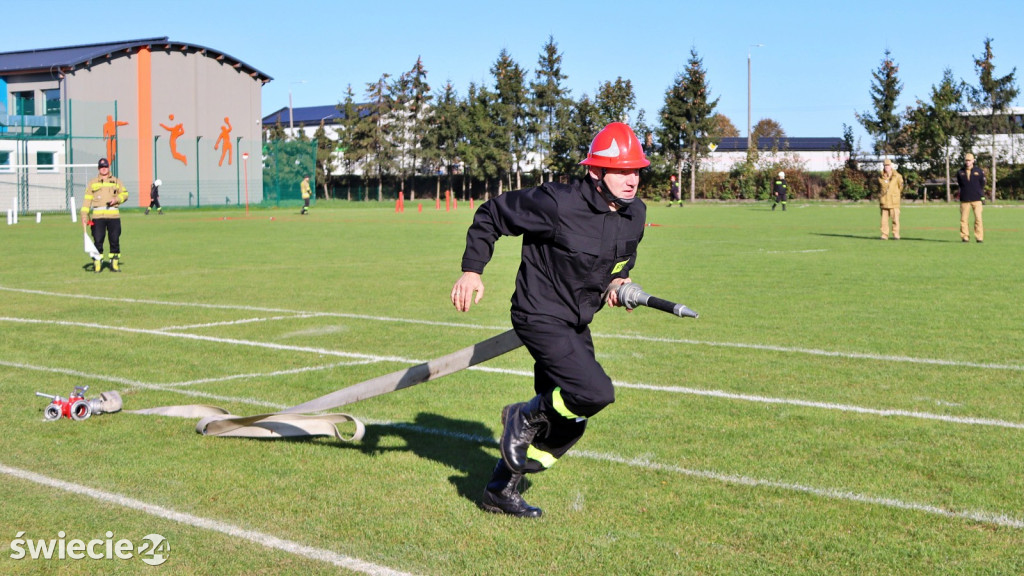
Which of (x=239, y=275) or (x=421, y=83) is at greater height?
(x=421, y=83)

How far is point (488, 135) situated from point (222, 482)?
264ft

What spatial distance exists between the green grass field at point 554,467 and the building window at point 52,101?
4641 centimetres

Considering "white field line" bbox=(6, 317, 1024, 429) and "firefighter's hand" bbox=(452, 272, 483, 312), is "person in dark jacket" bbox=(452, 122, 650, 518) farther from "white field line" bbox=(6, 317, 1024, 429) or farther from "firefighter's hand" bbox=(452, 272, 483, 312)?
"white field line" bbox=(6, 317, 1024, 429)

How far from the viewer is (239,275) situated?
1908cm

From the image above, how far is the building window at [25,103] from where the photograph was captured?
209ft

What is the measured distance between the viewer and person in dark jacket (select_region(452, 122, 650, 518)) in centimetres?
519

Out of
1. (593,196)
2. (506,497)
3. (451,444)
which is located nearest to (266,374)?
(451,444)

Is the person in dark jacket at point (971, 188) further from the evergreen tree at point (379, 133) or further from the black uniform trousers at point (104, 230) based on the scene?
the evergreen tree at point (379, 133)

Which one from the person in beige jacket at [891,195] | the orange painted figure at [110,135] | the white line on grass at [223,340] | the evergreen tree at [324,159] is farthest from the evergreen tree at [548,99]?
the white line on grass at [223,340]

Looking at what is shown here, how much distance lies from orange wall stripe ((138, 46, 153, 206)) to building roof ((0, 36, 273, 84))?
1092 mm

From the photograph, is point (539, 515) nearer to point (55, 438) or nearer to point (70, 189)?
point (55, 438)

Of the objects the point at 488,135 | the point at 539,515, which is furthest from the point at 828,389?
the point at 488,135

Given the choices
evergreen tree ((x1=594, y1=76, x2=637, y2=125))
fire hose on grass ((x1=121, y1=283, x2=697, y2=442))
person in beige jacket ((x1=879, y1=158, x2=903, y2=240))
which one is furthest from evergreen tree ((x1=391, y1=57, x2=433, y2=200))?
fire hose on grass ((x1=121, y1=283, x2=697, y2=442))

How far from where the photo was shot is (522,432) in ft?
17.6
